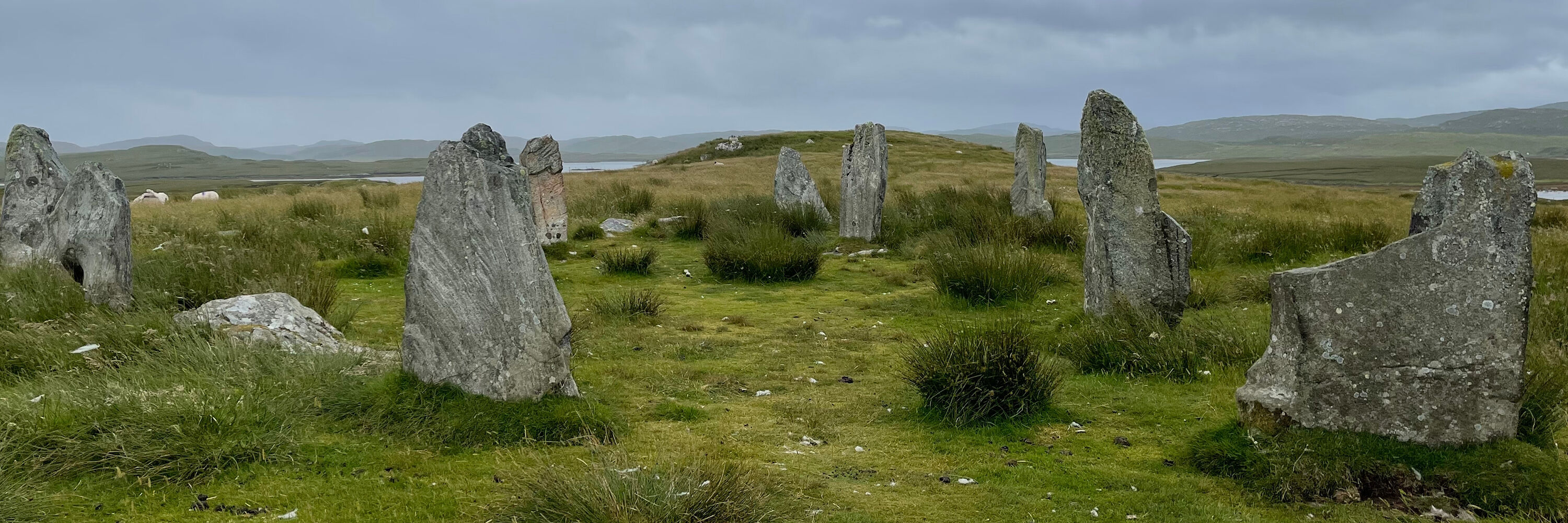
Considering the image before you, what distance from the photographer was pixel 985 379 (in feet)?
20.6

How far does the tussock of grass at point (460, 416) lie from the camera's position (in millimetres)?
5566

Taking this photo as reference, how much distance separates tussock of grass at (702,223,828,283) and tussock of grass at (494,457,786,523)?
26.3 feet

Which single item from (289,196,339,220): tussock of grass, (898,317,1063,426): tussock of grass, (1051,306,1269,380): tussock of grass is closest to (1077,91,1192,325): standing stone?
(1051,306,1269,380): tussock of grass

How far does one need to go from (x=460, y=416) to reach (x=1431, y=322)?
17.5 ft

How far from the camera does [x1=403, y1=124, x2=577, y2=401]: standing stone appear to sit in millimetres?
5742

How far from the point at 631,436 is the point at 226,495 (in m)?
2.14

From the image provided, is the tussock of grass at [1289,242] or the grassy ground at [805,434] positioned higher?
the tussock of grass at [1289,242]

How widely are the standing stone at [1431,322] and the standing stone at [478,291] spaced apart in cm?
428

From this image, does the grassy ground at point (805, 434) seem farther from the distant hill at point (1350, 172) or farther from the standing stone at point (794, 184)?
the distant hill at point (1350, 172)

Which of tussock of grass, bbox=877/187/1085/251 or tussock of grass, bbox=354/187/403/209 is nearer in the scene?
tussock of grass, bbox=877/187/1085/251

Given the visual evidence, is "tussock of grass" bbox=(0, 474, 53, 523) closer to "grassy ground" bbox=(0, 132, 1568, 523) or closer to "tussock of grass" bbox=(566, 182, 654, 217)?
"grassy ground" bbox=(0, 132, 1568, 523)

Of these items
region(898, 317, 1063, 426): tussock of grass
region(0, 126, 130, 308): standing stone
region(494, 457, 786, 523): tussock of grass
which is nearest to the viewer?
region(494, 457, 786, 523): tussock of grass

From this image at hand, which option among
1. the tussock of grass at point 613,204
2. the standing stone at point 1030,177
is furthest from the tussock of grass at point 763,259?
the tussock of grass at point 613,204

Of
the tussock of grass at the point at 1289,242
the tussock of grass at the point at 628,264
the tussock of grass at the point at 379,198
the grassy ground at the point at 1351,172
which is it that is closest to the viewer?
the tussock of grass at the point at 1289,242
